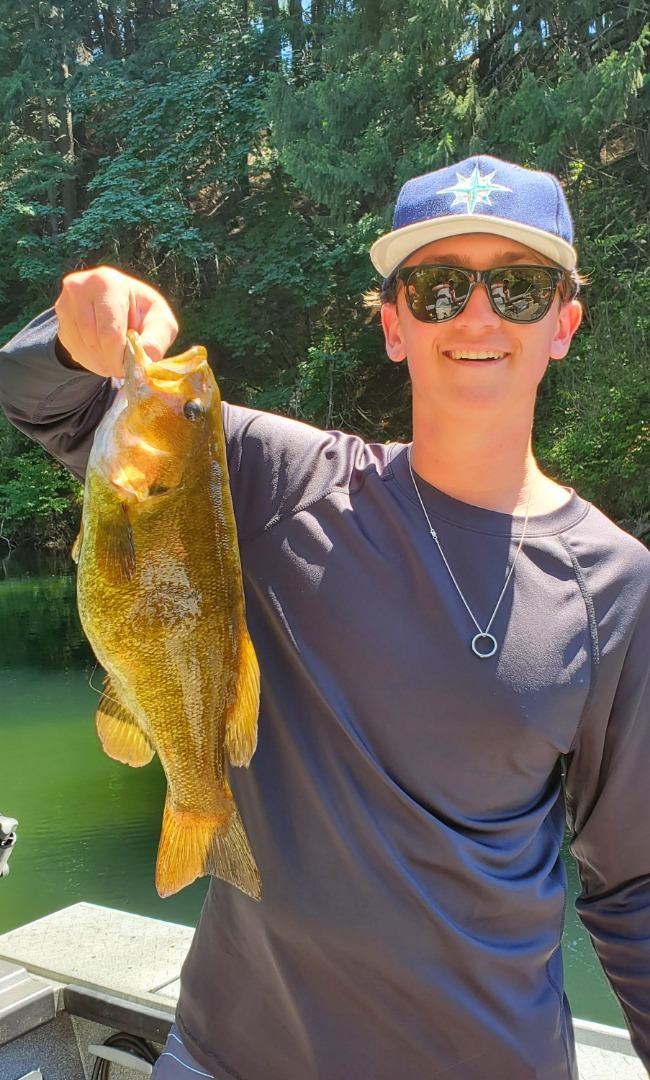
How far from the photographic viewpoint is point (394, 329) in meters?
1.63

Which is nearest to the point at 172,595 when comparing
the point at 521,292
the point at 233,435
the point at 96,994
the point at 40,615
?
the point at 233,435

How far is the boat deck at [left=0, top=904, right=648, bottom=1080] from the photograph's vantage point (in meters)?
2.16

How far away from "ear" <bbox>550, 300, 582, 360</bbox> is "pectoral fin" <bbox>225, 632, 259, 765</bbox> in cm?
77

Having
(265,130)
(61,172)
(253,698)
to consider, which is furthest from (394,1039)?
(61,172)

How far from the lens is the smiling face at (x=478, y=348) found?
4.76ft

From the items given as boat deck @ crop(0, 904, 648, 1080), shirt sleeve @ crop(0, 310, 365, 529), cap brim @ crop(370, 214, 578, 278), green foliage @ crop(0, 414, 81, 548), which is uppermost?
cap brim @ crop(370, 214, 578, 278)

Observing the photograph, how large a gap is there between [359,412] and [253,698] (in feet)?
51.3

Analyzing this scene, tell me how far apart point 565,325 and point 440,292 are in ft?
0.95

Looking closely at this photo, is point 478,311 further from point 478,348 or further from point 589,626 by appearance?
point 589,626

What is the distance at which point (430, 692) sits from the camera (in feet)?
4.30

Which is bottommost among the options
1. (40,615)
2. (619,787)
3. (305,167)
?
(40,615)

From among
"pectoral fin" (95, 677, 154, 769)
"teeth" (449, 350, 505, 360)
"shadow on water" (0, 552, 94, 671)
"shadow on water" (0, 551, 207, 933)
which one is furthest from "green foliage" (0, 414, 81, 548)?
"teeth" (449, 350, 505, 360)

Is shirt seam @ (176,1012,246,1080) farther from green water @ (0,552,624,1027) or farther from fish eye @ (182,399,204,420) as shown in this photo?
green water @ (0,552,624,1027)

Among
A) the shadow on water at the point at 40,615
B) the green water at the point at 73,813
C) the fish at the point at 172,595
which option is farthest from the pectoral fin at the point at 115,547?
the shadow on water at the point at 40,615
